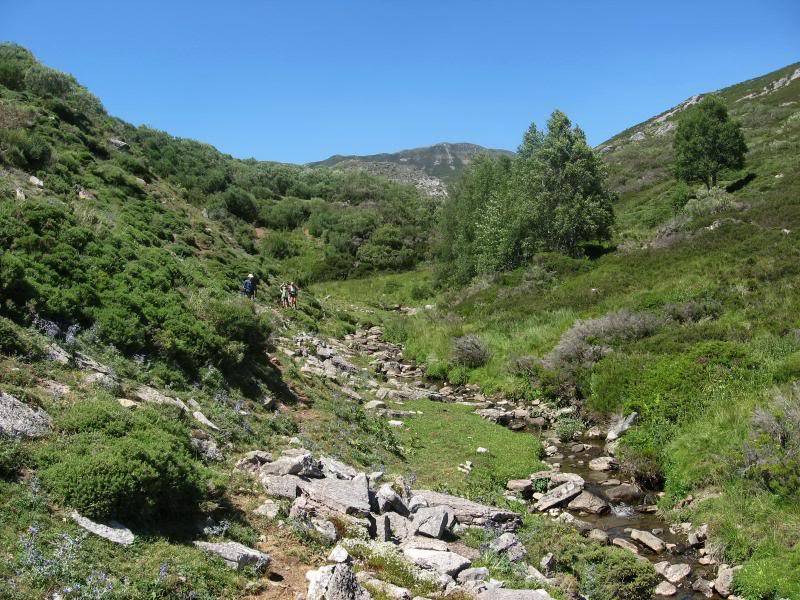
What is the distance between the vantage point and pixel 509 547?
32.7 ft

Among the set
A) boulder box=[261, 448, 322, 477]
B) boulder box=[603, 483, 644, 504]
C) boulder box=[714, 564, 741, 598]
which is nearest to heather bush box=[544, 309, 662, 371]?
boulder box=[603, 483, 644, 504]

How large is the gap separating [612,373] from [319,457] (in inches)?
467

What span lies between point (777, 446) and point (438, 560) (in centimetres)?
838

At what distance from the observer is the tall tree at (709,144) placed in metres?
49.0

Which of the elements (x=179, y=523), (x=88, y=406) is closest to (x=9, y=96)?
(x=88, y=406)

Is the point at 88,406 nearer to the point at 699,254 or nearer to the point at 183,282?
the point at 183,282

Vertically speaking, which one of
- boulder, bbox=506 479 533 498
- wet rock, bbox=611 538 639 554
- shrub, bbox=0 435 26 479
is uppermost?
shrub, bbox=0 435 26 479

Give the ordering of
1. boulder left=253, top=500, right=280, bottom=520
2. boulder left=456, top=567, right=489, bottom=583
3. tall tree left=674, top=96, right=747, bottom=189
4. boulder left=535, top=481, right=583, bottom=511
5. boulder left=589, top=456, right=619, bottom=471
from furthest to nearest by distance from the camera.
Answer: tall tree left=674, top=96, right=747, bottom=189, boulder left=589, top=456, right=619, bottom=471, boulder left=535, top=481, right=583, bottom=511, boulder left=253, top=500, right=280, bottom=520, boulder left=456, top=567, right=489, bottom=583

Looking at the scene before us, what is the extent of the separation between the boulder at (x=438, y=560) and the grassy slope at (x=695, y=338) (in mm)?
5291

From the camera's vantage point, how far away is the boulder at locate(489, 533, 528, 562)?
9649 millimetres

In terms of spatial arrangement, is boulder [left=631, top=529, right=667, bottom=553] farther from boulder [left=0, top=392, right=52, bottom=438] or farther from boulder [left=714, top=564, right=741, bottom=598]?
boulder [left=0, top=392, right=52, bottom=438]

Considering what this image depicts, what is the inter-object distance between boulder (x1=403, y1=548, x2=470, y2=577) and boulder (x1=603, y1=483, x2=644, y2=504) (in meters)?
6.80

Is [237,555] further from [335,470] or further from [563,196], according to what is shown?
[563,196]

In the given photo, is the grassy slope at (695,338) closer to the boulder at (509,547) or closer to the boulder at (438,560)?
the boulder at (509,547)
